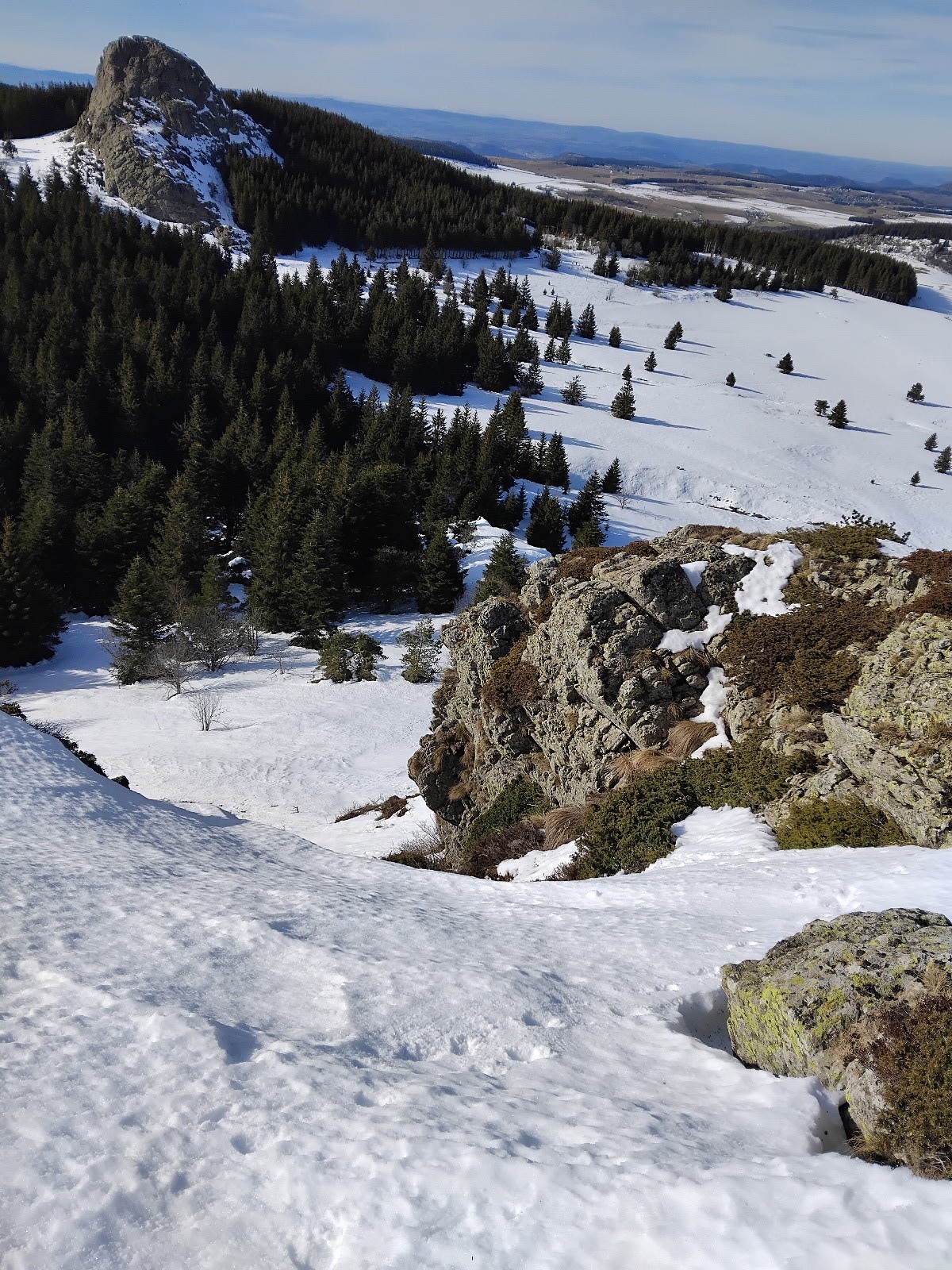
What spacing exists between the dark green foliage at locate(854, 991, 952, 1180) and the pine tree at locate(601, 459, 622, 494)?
187 ft

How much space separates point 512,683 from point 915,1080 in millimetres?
12965

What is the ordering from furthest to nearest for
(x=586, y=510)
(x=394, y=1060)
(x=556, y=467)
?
(x=556, y=467) < (x=586, y=510) < (x=394, y=1060)

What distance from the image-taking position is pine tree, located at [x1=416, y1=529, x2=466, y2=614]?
40.8m

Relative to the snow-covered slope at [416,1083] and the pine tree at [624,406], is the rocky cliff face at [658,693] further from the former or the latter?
the pine tree at [624,406]

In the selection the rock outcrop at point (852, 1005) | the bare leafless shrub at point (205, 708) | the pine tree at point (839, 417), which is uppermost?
the pine tree at point (839, 417)

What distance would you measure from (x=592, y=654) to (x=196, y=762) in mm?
17599

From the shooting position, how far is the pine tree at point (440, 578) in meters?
40.8

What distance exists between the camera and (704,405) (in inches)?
3056

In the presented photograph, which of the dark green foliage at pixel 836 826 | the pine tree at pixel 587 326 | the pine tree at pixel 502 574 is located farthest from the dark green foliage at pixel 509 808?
the pine tree at pixel 587 326

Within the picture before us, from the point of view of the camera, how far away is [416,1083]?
6.09m

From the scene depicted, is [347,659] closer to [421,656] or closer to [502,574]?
[421,656]

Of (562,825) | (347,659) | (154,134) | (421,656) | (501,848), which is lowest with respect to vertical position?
(347,659)

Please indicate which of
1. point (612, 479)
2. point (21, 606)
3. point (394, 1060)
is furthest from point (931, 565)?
point (612, 479)

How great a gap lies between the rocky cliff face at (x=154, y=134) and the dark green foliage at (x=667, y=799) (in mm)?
117101
